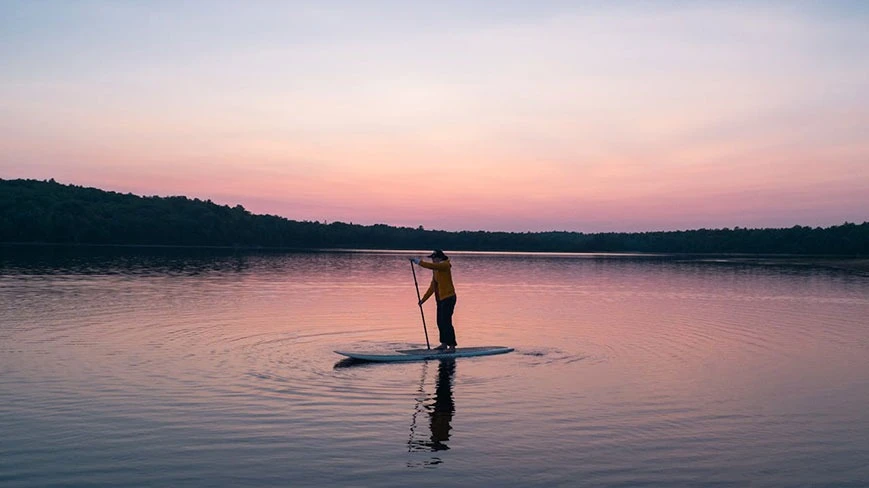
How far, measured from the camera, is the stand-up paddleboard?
1769cm

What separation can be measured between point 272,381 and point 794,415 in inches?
372

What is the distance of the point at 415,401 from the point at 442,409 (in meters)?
0.81

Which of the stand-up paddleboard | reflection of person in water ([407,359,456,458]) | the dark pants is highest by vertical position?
the dark pants

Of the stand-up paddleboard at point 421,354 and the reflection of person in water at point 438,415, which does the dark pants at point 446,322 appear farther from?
the reflection of person in water at point 438,415

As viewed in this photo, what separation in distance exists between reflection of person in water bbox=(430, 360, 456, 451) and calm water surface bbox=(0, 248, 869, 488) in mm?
55

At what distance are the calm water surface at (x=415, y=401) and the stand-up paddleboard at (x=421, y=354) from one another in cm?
52

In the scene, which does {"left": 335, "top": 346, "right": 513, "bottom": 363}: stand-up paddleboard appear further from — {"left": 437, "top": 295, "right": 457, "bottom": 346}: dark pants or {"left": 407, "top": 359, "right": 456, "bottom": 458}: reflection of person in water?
{"left": 407, "top": 359, "right": 456, "bottom": 458}: reflection of person in water

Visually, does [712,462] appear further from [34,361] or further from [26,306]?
[26,306]

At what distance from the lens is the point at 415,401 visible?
13.8m

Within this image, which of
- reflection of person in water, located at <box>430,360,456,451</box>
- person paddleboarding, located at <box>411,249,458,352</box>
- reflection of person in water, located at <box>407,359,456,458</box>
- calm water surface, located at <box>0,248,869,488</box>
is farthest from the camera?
person paddleboarding, located at <box>411,249,458,352</box>

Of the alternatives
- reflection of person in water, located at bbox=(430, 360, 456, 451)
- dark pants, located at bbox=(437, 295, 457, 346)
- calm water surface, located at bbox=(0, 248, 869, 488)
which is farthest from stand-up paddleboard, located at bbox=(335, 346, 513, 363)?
reflection of person in water, located at bbox=(430, 360, 456, 451)

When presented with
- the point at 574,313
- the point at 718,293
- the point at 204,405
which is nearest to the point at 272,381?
the point at 204,405

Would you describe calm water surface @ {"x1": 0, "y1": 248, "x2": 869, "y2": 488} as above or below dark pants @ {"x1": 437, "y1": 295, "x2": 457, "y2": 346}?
below

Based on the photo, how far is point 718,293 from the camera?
45938 mm
